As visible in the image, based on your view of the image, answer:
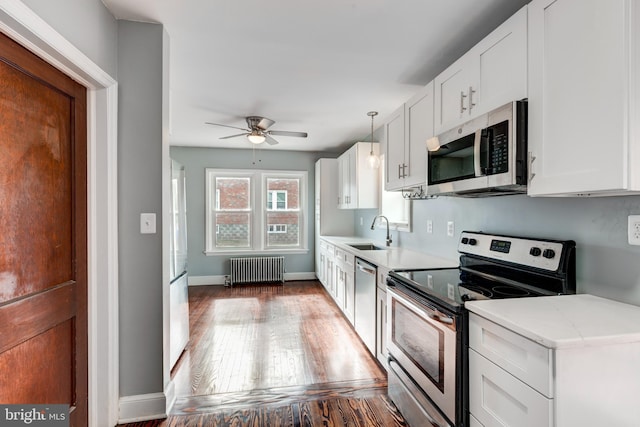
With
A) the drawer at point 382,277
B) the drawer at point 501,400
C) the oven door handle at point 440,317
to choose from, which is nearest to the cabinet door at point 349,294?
the drawer at point 382,277

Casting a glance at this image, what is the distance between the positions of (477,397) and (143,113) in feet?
7.54

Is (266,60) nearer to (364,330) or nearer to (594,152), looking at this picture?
(594,152)

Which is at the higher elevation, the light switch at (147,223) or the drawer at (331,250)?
the light switch at (147,223)

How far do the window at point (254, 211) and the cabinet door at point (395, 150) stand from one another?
2.89 metres

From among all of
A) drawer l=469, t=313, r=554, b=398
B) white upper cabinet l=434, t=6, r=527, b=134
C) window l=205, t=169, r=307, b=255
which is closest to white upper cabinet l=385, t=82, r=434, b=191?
white upper cabinet l=434, t=6, r=527, b=134

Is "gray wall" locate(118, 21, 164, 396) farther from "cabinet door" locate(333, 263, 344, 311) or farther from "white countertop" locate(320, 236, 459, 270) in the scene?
"cabinet door" locate(333, 263, 344, 311)

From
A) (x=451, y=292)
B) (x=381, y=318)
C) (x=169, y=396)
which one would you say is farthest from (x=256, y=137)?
(x=451, y=292)

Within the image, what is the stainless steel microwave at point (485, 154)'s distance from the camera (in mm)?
1400

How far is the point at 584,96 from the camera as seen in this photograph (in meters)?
1.14

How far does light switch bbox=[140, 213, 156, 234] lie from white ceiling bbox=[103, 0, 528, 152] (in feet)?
3.83

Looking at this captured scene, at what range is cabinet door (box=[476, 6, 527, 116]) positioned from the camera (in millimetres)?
1426

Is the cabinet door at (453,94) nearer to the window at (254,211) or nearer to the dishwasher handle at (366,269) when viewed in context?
the dishwasher handle at (366,269)

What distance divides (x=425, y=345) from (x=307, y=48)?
6.64 feet

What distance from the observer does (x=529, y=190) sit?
54.7 inches
